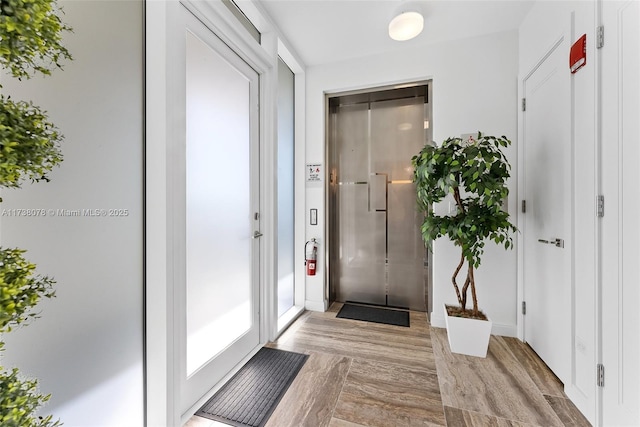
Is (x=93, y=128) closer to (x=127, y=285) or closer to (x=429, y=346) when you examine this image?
(x=127, y=285)

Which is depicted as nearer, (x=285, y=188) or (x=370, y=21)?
(x=370, y=21)

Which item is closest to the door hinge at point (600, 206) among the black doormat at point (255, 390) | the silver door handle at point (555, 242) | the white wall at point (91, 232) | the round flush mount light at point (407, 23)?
the silver door handle at point (555, 242)

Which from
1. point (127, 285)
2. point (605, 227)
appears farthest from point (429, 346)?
point (127, 285)

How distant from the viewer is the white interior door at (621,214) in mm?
1161

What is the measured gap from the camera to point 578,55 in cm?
151

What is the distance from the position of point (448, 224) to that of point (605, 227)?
85cm

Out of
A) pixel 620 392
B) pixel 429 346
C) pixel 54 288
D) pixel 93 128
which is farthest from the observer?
pixel 429 346

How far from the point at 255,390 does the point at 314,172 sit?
6.79 ft

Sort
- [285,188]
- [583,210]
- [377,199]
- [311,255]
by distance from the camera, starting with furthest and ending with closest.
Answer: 1. [377,199]
2. [311,255]
3. [285,188]
4. [583,210]

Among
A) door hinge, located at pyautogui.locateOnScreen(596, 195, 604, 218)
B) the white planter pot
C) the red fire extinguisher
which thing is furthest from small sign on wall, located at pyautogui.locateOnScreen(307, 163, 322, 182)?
door hinge, located at pyautogui.locateOnScreen(596, 195, 604, 218)

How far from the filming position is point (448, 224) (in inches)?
80.9

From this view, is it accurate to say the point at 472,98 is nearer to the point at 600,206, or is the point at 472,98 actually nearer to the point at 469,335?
the point at 600,206

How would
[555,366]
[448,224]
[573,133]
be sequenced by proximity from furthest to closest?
[448,224], [555,366], [573,133]

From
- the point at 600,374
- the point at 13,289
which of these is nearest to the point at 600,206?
the point at 600,374
